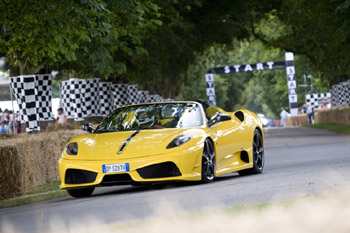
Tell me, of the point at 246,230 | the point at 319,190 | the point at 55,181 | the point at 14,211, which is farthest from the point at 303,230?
the point at 55,181

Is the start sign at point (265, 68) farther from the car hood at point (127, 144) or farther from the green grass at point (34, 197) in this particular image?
the car hood at point (127, 144)

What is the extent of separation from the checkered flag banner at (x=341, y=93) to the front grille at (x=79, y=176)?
130 feet

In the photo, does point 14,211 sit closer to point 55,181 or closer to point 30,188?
point 30,188

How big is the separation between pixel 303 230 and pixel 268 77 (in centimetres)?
9814

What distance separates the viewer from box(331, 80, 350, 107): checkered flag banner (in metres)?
49.2

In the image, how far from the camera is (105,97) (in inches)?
1353

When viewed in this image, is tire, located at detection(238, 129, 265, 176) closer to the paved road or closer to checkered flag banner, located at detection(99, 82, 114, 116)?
the paved road

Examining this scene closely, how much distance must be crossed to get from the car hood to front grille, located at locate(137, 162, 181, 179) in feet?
0.60

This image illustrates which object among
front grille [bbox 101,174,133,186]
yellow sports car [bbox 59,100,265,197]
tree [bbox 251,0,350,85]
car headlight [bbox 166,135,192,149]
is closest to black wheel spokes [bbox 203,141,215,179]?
yellow sports car [bbox 59,100,265,197]

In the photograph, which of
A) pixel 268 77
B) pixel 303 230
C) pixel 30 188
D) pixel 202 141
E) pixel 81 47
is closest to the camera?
pixel 303 230

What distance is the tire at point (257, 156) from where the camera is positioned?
521 inches

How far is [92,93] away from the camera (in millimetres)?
31359

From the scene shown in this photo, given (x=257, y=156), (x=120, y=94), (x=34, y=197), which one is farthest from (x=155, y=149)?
(x=120, y=94)

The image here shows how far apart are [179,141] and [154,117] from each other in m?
1.13
